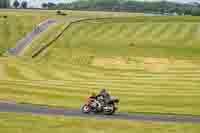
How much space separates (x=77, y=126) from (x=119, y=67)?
45287 mm

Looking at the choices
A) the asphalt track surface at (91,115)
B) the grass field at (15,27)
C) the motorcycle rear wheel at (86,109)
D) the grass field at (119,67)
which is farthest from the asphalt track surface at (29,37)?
the motorcycle rear wheel at (86,109)

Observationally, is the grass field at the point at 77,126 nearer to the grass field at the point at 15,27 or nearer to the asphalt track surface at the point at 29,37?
the asphalt track surface at the point at 29,37

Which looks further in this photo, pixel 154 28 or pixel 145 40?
pixel 154 28

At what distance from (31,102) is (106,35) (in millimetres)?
66829

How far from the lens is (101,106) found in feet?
112

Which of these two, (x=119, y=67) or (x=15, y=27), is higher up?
(x=15, y=27)

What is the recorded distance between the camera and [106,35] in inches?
4136

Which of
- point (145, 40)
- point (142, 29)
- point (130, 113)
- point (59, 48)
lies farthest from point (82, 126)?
point (142, 29)

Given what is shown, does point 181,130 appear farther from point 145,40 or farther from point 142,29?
point 142,29

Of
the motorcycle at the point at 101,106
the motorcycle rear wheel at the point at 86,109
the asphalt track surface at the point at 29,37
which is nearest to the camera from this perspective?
the motorcycle at the point at 101,106

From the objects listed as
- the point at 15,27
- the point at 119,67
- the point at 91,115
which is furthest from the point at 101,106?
the point at 15,27

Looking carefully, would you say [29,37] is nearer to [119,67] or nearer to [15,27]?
[15,27]

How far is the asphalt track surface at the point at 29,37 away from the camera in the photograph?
9162 centimetres

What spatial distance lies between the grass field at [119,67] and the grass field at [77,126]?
6.82 m
